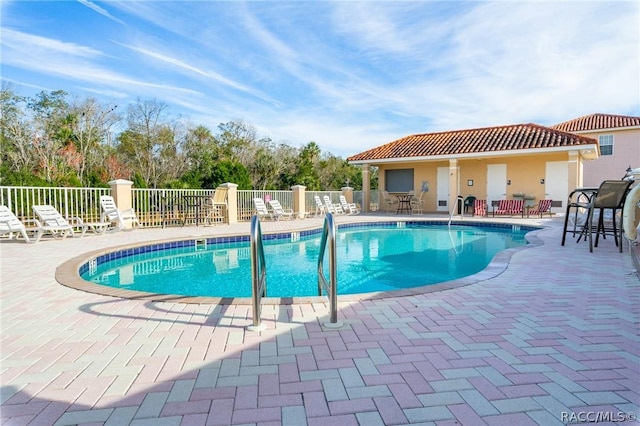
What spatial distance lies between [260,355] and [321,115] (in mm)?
21567

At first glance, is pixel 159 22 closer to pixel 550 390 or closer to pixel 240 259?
pixel 240 259

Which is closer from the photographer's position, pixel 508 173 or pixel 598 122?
pixel 508 173

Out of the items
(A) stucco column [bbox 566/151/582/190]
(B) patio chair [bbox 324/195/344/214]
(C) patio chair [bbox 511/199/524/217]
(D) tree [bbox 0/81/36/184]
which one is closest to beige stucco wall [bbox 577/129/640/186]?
(A) stucco column [bbox 566/151/582/190]

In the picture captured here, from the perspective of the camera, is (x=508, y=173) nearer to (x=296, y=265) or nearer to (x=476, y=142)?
(x=476, y=142)

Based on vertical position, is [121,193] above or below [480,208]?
above

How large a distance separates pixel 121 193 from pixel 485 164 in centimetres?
1538

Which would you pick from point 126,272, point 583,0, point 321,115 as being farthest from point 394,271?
point 321,115

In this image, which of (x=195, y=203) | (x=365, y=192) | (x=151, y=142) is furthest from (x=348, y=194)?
(x=151, y=142)

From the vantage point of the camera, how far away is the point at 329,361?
2248 mm

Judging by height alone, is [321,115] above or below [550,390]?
above

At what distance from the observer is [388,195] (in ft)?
62.8

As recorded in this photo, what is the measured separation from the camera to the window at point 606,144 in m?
22.1

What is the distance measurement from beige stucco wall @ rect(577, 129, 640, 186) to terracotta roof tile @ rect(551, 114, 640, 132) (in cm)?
41

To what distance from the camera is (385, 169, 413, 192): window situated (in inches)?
752
